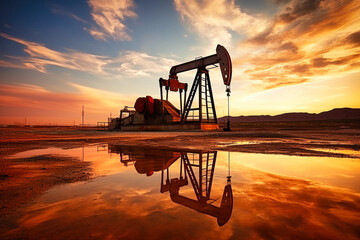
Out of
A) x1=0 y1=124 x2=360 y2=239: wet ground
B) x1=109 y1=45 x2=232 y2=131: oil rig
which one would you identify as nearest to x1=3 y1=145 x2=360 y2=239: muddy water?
x1=0 y1=124 x2=360 y2=239: wet ground

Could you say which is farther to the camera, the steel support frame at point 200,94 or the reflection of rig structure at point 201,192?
the steel support frame at point 200,94

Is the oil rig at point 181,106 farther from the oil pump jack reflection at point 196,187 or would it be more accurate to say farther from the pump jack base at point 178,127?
the oil pump jack reflection at point 196,187

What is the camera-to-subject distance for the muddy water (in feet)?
4.44

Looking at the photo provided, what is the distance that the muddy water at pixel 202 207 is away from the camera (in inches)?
53.3

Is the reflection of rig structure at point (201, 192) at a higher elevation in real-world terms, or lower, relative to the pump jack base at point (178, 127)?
lower

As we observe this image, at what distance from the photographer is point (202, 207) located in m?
1.83

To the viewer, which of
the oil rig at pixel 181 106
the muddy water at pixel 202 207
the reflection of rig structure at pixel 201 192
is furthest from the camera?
the oil rig at pixel 181 106

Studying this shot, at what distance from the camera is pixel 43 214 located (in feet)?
5.39

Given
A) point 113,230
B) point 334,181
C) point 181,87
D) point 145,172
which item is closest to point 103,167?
point 145,172

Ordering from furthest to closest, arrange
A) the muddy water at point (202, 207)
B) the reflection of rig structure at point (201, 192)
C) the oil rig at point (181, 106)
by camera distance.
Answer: the oil rig at point (181, 106)
the reflection of rig structure at point (201, 192)
the muddy water at point (202, 207)

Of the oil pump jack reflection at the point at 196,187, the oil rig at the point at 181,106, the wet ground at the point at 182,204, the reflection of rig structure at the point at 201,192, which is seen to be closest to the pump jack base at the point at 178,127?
the oil rig at the point at 181,106

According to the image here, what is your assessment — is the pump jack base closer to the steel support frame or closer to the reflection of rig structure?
the steel support frame

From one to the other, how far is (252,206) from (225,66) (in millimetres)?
15642

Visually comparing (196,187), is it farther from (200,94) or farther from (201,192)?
(200,94)
